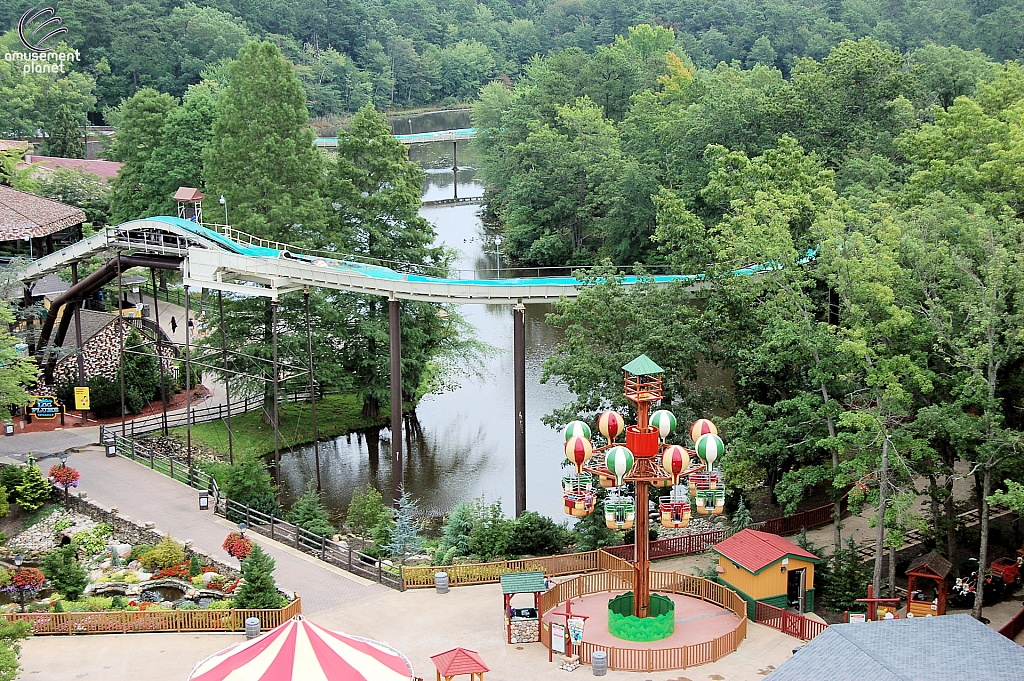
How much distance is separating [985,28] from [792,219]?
10197cm

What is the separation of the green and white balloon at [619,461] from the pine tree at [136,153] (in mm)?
52401

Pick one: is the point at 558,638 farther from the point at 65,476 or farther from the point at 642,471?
the point at 65,476

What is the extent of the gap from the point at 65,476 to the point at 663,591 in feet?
76.3

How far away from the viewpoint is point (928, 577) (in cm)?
3519

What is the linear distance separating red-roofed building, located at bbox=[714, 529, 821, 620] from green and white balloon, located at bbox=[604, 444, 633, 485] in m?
5.10

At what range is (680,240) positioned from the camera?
51094mm

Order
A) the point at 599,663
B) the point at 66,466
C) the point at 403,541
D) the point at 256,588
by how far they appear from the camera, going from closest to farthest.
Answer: the point at 599,663
the point at 256,588
the point at 403,541
the point at 66,466

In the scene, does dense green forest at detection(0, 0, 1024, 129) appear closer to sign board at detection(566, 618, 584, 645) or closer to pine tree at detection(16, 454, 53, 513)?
pine tree at detection(16, 454, 53, 513)

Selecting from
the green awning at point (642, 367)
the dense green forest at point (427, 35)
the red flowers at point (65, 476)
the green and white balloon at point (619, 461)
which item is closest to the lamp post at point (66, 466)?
the red flowers at point (65, 476)

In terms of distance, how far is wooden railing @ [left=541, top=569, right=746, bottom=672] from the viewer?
31219 mm

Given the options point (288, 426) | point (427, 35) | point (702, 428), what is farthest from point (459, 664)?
point (427, 35)

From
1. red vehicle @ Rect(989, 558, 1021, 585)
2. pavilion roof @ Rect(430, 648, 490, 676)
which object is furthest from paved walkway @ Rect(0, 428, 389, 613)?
red vehicle @ Rect(989, 558, 1021, 585)

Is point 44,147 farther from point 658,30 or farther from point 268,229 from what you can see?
point 658,30

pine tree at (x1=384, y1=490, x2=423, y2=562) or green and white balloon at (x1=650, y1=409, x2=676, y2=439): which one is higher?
green and white balloon at (x1=650, y1=409, x2=676, y2=439)
